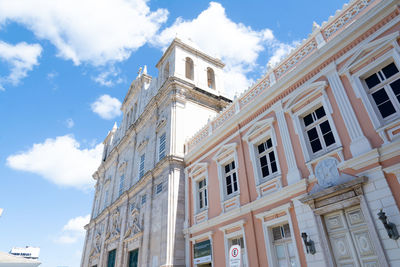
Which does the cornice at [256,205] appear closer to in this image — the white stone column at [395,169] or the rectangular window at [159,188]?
the white stone column at [395,169]

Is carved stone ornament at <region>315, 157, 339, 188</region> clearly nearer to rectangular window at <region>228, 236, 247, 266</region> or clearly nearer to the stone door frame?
the stone door frame

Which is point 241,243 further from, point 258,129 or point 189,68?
point 189,68

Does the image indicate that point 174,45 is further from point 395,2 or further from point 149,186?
point 395,2

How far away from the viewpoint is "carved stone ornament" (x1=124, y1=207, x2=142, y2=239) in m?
16.9

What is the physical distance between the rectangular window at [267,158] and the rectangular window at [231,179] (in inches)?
61.6

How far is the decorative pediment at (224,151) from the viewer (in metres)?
12.2

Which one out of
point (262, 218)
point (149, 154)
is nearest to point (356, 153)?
point (262, 218)

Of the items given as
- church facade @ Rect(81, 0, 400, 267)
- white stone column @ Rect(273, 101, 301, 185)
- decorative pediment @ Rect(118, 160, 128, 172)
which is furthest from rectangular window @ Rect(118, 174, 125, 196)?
white stone column @ Rect(273, 101, 301, 185)

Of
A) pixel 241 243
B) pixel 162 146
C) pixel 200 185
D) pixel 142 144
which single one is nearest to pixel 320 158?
pixel 241 243

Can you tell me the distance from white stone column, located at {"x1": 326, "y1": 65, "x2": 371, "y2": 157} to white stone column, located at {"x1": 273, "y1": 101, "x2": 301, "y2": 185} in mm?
1977

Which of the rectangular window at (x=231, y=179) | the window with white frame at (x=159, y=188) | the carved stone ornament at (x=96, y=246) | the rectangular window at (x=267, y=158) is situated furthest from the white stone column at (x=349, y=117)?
the carved stone ornament at (x=96, y=246)

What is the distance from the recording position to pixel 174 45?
2095 cm

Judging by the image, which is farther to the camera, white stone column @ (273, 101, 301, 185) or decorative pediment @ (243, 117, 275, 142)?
decorative pediment @ (243, 117, 275, 142)

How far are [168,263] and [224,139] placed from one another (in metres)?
6.63
